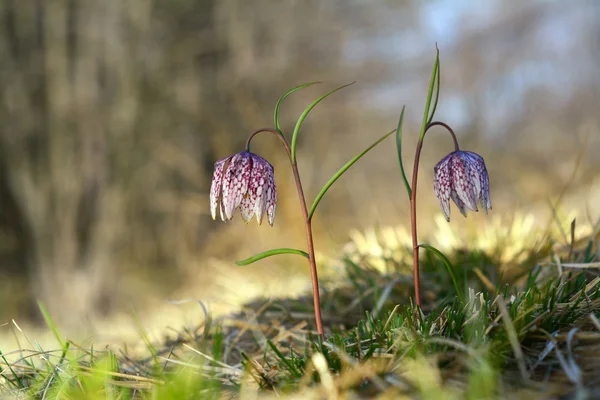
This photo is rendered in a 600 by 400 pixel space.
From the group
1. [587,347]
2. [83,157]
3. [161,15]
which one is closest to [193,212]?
[83,157]

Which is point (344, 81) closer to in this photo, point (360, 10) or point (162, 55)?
point (360, 10)

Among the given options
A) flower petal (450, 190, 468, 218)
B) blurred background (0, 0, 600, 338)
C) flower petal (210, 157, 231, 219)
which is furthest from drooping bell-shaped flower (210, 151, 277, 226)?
blurred background (0, 0, 600, 338)

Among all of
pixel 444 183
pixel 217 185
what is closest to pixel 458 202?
pixel 444 183

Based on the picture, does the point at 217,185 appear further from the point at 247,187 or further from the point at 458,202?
the point at 458,202

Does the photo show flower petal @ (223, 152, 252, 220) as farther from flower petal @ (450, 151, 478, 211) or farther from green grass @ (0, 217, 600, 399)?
flower petal @ (450, 151, 478, 211)

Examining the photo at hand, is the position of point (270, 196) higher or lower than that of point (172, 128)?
lower
